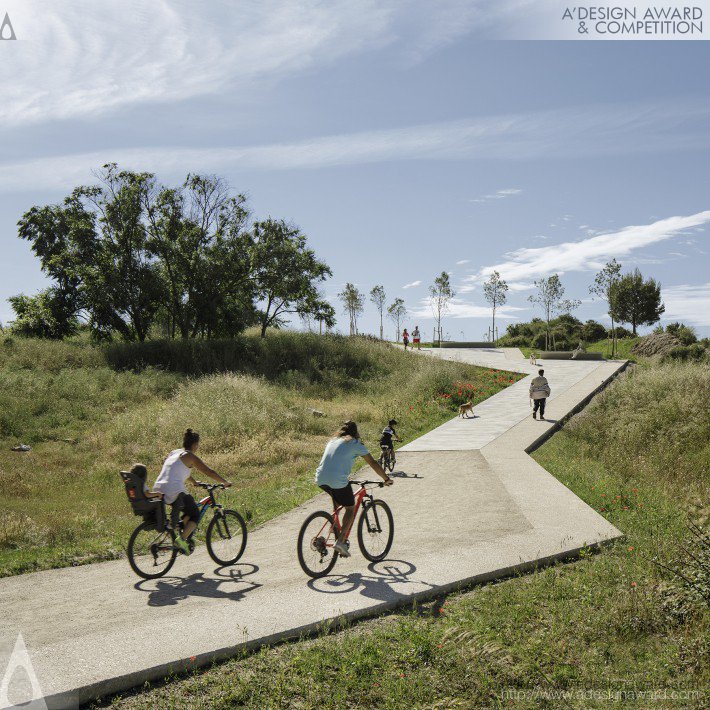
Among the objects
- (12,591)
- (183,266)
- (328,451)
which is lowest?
(12,591)

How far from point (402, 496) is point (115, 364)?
1050 inches

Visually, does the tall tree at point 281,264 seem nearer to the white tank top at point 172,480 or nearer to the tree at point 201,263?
the tree at point 201,263

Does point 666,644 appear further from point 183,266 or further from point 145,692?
point 183,266

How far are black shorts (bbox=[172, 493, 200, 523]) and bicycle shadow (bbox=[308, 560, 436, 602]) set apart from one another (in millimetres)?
1740

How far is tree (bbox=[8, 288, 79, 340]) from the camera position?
133ft

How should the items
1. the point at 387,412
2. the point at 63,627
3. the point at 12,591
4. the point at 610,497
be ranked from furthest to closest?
the point at 387,412, the point at 610,497, the point at 12,591, the point at 63,627

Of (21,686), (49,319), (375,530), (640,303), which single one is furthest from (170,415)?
(640,303)

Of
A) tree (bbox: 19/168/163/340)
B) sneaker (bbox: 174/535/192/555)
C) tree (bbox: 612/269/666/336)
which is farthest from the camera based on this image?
tree (bbox: 612/269/666/336)

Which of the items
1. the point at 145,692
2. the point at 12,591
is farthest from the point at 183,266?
the point at 145,692

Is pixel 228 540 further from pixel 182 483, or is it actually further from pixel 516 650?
pixel 516 650

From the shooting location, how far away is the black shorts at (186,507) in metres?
7.79

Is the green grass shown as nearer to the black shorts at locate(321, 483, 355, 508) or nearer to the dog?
the black shorts at locate(321, 483, 355, 508)

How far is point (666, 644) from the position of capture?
18.8 feet

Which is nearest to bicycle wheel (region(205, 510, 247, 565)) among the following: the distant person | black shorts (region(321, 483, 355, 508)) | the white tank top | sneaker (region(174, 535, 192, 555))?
sneaker (region(174, 535, 192, 555))
